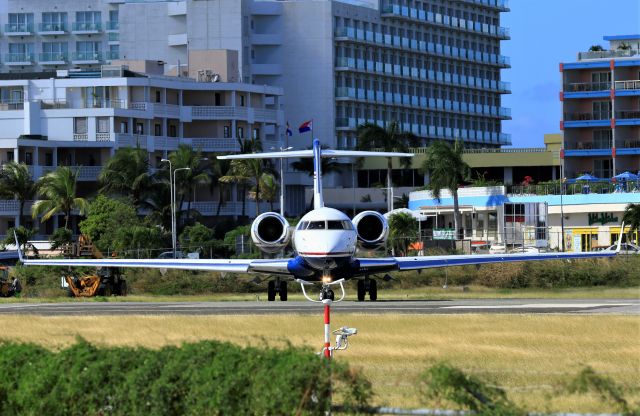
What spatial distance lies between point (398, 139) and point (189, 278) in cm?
5871

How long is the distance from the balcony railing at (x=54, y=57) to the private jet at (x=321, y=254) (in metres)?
96.3

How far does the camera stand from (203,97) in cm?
12000

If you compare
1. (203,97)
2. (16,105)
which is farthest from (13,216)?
(203,97)

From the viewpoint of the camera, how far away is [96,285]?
196ft

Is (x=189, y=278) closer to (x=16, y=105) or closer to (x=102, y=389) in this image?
(x=102, y=389)

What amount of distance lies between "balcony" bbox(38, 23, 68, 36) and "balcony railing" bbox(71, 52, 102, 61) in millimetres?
2696

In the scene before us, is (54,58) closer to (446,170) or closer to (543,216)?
(446,170)

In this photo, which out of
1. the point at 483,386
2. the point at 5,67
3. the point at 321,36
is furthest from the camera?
the point at 5,67

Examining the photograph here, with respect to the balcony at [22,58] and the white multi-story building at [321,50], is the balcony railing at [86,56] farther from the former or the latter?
the balcony at [22,58]

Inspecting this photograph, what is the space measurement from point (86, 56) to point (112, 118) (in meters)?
33.5

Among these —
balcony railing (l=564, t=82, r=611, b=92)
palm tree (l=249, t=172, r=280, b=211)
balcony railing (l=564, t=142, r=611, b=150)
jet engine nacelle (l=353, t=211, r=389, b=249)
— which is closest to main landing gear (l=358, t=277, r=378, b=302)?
jet engine nacelle (l=353, t=211, r=389, b=249)

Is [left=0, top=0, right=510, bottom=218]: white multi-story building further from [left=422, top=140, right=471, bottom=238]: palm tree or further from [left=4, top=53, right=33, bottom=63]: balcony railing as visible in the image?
[left=422, top=140, right=471, bottom=238]: palm tree

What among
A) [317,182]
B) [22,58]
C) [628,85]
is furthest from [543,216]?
[22,58]

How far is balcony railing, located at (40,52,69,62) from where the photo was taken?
14388cm
